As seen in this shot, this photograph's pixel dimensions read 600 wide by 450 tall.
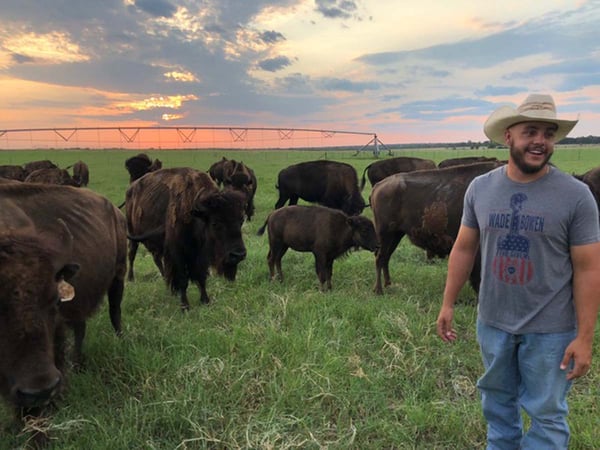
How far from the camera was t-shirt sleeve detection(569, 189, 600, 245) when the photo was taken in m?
2.36

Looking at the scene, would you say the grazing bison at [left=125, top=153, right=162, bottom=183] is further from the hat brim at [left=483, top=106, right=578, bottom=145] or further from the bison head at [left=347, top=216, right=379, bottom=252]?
the hat brim at [left=483, top=106, right=578, bottom=145]

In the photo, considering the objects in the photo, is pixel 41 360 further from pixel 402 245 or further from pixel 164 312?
pixel 402 245

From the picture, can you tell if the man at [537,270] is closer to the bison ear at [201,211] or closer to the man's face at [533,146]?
the man's face at [533,146]

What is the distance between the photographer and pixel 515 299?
8.46ft

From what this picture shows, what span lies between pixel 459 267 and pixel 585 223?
790 millimetres

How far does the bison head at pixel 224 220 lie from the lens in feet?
→ 19.8

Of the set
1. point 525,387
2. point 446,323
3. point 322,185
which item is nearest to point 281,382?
point 446,323

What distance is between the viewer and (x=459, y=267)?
9.66ft

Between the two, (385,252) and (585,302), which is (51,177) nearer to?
(385,252)

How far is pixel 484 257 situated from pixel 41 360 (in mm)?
2810

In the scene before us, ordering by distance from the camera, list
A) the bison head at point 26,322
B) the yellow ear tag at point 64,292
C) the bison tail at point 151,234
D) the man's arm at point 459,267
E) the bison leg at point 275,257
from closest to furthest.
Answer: the bison head at point 26,322
the man's arm at point 459,267
the yellow ear tag at point 64,292
the bison tail at point 151,234
the bison leg at point 275,257

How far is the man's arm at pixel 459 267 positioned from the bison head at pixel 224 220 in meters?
3.49

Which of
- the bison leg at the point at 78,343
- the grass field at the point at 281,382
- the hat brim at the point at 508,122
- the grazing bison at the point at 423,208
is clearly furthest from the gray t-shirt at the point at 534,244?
the grazing bison at the point at 423,208

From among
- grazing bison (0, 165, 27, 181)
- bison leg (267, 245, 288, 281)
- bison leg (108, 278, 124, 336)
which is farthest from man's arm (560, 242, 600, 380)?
grazing bison (0, 165, 27, 181)
